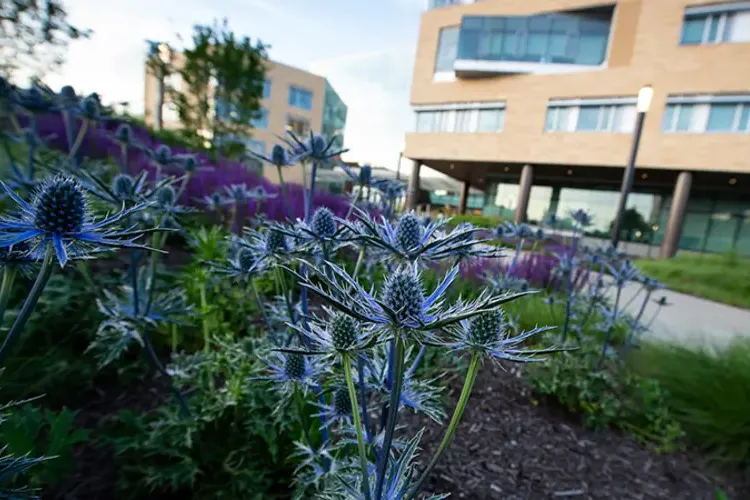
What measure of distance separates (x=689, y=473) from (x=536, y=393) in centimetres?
97

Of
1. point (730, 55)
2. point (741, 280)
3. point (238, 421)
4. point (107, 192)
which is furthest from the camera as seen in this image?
point (730, 55)

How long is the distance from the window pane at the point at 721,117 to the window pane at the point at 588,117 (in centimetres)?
365

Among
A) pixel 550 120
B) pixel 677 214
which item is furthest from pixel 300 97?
pixel 677 214

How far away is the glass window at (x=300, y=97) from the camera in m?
32.6

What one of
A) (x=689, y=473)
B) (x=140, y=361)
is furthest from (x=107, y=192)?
(x=689, y=473)

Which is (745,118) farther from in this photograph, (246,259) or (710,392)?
(246,259)

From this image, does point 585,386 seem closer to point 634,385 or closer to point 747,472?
point 634,385

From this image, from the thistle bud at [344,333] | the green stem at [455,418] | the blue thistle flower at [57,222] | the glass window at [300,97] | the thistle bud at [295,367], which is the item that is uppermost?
the glass window at [300,97]

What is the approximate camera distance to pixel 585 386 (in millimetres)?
2443

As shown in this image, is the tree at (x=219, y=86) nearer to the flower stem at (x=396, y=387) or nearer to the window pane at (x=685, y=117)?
the flower stem at (x=396, y=387)

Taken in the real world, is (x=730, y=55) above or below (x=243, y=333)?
above

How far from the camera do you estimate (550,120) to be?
52.5 feet

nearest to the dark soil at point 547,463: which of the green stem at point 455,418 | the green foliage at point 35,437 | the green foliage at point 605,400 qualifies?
the green foliage at point 605,400

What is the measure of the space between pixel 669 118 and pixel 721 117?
1.50 m
